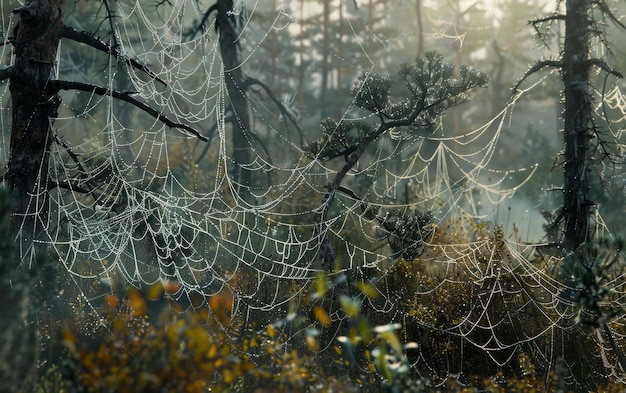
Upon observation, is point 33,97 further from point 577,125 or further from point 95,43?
point 577,125

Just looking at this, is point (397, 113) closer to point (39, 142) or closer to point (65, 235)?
point (39, 142)

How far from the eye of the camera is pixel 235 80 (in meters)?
17.2

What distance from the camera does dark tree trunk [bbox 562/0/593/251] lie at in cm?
1109

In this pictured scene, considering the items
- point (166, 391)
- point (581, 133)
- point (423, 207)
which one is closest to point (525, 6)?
point (423, 207)

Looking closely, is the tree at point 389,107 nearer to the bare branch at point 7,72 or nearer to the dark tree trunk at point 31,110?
the dark tree trunk at point 31,110

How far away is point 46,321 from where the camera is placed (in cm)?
1144

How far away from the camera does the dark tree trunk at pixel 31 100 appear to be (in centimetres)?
874

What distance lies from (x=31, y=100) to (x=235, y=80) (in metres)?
8.67

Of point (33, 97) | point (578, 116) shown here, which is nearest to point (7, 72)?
point (33, 97)

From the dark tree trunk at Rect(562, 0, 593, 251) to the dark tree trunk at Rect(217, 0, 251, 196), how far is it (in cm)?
719

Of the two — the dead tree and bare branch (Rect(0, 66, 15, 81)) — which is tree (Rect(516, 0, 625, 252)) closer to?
the dead tree

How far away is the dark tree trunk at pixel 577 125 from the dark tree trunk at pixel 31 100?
724 cm

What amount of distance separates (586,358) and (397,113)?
4.35 meters

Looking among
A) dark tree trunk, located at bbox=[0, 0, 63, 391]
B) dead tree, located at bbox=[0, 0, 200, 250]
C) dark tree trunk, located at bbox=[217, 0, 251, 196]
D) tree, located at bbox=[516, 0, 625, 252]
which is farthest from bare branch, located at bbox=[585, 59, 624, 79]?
dark tree trunk, located at bbox=[217, 0, 251, 196]
